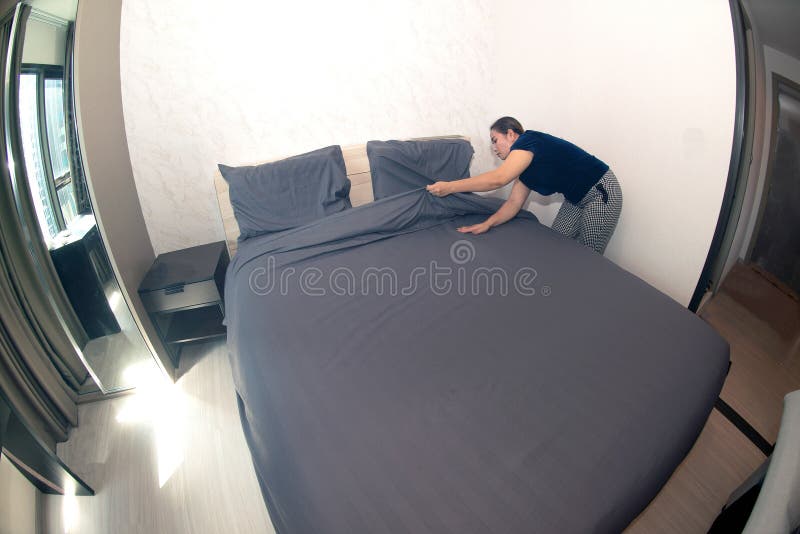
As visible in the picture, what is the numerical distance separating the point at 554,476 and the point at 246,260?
5.58 ft

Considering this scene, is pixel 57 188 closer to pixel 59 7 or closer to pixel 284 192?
pixel 59 7

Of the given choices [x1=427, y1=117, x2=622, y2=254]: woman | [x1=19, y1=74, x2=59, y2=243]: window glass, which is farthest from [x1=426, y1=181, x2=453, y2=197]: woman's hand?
[x1=19, y1=74, x2=59, y2=243]: window glass

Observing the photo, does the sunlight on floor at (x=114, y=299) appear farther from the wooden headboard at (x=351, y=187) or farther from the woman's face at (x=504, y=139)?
the woman's face at (x=504, y=139)

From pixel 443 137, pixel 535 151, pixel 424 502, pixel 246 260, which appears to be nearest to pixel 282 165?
pixel 246 260

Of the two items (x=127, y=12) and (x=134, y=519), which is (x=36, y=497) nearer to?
(x=134, y=519)

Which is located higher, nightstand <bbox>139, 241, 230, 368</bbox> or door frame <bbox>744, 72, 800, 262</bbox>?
door frame <bbox>744, 72, 800, 262</bbox>

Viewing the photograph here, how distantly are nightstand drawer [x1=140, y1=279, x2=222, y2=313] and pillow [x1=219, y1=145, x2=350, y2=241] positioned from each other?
372mm

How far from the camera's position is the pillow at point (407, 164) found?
240 cm

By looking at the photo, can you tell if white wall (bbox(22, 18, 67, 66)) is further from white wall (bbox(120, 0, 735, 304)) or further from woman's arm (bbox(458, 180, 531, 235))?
woman's arm (bbox(458, 180, 531, 235))

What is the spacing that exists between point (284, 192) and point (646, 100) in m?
2.17

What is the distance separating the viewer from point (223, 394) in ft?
6.31

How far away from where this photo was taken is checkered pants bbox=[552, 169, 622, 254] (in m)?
2.09

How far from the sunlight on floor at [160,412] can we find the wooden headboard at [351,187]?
838mm

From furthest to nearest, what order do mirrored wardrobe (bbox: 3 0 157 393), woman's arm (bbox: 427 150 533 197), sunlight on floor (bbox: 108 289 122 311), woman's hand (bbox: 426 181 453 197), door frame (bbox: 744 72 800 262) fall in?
1. woman's hand (bbox: 426 181 453 197)
2. woman's arm (bbox: 427 150 533 197)
3. sunlight on floor (bbox: 108 289 122 311)
4. door frame (bbox: 744 72 800 262)
5. mirrored wardrobe (bbox: 3 0 157 393)
